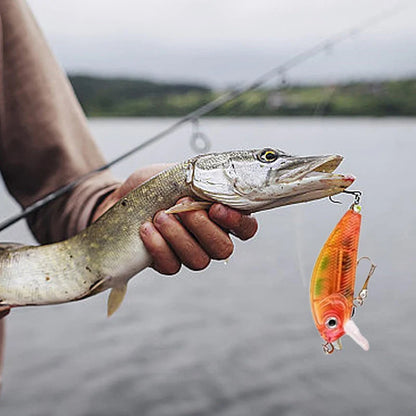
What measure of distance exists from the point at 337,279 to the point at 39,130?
1787mm

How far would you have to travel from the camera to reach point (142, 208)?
2.14 m

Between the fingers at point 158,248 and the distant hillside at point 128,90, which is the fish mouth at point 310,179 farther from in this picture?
the distant hillside at point 128,90

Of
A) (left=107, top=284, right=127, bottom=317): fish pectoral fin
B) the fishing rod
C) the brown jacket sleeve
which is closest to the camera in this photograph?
(left=107, top=284, right=127, bottom=317): fish pectoral fin

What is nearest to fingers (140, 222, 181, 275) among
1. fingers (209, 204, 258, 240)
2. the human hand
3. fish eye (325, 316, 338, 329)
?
the human hand

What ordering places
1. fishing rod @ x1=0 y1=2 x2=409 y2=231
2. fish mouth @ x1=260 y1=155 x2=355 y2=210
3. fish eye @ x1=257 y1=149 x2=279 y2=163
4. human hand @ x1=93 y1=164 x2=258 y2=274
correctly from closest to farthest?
1. fish mouth @ x1=260 y1=155 x2=355 y2=210
2. fish eye @ x1=257 y1=149 x2=279 y2=163
3. human hand @ x1=93 y1=164 x2=258 y2=274
4. fishing rod @ x1=0 y1=2 x2=409 y2=231

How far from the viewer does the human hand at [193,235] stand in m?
2.06

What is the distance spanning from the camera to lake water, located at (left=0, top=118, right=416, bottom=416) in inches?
281

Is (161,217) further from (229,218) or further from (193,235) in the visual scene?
(229,218)

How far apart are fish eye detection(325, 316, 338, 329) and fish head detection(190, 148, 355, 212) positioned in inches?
15.2

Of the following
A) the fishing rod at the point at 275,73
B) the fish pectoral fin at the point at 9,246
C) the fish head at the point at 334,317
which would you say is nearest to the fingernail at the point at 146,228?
the fish pectoral fin at the point at 9,246

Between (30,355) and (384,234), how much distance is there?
5.98 metres

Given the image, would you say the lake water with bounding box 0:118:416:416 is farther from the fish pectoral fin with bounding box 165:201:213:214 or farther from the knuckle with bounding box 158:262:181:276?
the fish pectoral fin with bounding box 165:201:213:214

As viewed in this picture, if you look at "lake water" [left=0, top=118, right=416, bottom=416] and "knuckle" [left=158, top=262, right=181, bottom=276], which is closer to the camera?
"knuckle" [left=158, top=262, right=181, bottom=276]

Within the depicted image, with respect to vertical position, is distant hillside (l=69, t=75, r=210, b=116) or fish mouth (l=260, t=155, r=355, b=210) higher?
fish mouth (l=260, t=155, r=355, b=210)
